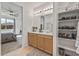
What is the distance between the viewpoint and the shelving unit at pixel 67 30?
2.73 metres

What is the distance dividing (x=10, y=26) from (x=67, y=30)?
5.35 meters

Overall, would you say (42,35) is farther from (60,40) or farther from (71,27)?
(71,27)

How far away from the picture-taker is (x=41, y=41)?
387 cm

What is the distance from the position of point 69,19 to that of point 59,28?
0.49 meters

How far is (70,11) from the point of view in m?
2.79

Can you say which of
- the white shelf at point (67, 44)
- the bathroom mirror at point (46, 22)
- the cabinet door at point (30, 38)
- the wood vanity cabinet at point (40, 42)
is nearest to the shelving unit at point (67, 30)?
the white shelf at point (67, 44)

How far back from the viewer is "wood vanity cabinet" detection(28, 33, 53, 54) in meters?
3.38

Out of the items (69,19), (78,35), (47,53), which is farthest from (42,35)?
(78,35)

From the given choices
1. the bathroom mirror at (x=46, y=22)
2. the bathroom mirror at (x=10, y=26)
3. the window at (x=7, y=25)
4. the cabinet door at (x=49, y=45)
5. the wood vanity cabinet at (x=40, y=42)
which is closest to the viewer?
the cabinet door at (x=49, y=45)

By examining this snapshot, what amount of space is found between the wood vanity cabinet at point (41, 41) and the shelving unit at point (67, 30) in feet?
1.33

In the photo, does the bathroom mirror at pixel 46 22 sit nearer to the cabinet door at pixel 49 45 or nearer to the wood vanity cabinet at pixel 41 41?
the wood vanity cabinet at pixel 41 41

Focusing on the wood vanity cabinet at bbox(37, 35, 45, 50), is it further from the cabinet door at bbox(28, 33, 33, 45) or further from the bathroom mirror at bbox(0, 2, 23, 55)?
the bathroom mirror at bbox(0, 2, 23, 55)

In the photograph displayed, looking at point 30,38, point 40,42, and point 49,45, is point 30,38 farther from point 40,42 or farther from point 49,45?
point 49,45

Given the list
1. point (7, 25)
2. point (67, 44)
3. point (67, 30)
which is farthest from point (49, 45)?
point (7, 25)
